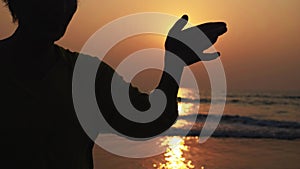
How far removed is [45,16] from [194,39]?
21.2 inches

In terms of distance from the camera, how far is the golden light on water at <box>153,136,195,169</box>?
9847mm

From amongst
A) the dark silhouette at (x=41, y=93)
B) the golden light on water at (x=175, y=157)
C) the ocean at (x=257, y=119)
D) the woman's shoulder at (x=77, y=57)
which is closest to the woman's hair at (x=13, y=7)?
the dark silhouette at (x=41, y=93)

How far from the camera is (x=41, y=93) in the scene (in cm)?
157

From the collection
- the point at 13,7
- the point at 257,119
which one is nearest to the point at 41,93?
the point at 13,7

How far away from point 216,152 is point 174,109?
36.5ft

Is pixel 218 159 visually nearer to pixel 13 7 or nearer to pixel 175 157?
pixel 175 157

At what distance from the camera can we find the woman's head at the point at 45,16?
1482 millimetres

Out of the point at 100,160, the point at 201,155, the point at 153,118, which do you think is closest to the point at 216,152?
the point at 201,155

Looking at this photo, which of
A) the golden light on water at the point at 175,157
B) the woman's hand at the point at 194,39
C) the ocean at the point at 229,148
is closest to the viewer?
the woman's hand at the point at 194,39

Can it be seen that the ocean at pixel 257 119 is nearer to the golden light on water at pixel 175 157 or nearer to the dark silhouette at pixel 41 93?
the golden light on water at pixel 175 157

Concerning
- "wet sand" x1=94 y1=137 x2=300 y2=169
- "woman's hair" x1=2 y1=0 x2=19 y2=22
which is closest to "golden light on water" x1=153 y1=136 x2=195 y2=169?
"wet sand" x1=94 y1=137 x2=300 y2=169

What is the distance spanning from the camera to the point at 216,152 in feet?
40.7

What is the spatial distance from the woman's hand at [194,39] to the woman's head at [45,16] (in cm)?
38

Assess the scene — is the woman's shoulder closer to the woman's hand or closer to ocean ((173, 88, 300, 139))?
the woman's hand
